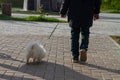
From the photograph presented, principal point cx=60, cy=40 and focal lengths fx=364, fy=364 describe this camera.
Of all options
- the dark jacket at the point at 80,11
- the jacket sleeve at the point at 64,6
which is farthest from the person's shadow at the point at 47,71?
the jacket sleeve at the point at 64,6

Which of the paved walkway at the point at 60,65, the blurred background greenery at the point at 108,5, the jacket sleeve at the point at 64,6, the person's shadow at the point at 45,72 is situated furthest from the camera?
the blurred background greenery at the point at 108,5

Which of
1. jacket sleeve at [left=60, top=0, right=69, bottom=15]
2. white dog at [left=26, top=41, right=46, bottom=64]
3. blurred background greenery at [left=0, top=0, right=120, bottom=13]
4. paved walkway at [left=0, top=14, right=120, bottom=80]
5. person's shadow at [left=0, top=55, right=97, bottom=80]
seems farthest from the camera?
blurred background greenery at [left=0, top=0, right=120, bottom=13]

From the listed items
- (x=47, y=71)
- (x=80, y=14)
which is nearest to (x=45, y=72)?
(x=47, y=71)

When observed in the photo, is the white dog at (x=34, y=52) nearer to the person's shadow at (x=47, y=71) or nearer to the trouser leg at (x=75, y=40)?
the person's shadow at (x=47, y=71)

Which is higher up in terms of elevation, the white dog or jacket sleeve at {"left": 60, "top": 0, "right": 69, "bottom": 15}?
jacket sleeve at {"left": 60, "top": 0, "right": 69, "bottom": 15}

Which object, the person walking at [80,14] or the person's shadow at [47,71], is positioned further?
the person walking at [80,14]

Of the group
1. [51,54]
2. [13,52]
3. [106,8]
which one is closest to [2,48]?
[13,52]

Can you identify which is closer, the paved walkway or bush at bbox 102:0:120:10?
the paved walkway

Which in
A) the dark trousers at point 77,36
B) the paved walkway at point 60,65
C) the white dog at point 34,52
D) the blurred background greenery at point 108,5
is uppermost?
the dark trousers at point 77,36

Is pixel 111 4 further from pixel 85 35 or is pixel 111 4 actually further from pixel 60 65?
pixel 60 65

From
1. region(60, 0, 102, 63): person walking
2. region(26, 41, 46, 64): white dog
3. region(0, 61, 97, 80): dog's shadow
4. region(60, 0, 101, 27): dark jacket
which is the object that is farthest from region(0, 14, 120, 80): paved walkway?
region(60, 0, 101, 27): dark jacket

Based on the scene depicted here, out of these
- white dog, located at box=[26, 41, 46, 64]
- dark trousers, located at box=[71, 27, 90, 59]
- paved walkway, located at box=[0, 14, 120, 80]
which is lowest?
paved walkway, located at box=[0, 14, 120, 80]

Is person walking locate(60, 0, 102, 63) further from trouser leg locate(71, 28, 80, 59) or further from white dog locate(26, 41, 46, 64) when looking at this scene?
white dog locate(26, 41, 46, 64)

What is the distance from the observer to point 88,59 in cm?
839
